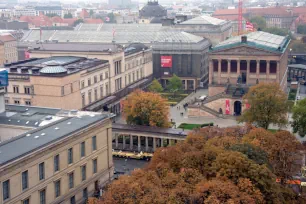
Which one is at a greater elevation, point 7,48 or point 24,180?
point 7,48

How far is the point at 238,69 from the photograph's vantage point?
5012 inches

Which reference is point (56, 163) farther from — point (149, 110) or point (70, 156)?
point (149, 110)

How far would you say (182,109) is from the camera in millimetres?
123000

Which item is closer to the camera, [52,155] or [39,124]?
[52,155]

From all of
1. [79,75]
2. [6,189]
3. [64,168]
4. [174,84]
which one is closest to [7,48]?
[174,84]

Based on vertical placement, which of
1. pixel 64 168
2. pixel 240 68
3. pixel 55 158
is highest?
pixel 240 68

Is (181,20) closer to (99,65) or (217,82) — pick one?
(217,82)

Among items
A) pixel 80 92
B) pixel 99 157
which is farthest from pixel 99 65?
pixel 99 157

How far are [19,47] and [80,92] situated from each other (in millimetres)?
71458

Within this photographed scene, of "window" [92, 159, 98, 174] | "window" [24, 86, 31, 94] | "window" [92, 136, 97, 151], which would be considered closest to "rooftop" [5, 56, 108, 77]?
"window" [24, 86, 31, 94]

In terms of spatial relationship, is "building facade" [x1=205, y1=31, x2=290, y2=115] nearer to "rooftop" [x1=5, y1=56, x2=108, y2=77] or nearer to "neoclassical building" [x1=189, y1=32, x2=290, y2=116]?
Answer: "neoclassical building" [x1=189, y1=32, x2=290, y2=116]

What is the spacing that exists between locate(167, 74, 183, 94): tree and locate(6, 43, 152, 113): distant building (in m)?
6.49

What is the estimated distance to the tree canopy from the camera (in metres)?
46.6

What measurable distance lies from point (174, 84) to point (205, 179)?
86.2 meters
